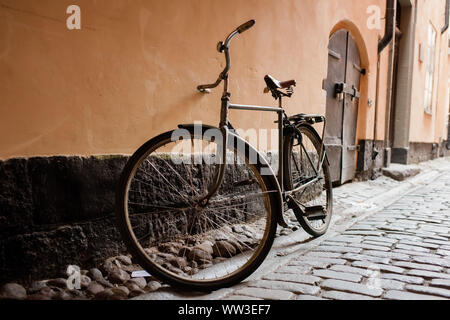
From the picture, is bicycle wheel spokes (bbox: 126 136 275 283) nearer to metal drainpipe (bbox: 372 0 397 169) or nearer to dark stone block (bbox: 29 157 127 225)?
dark stone block (bbox: 29 157 127 225)

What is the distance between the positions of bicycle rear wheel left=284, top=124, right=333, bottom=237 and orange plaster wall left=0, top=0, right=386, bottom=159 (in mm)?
672

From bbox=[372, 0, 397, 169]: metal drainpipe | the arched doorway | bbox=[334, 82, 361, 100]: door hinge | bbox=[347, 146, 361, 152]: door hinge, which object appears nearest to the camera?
the arched doorway

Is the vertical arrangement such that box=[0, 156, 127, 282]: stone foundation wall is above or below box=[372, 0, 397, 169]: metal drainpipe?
below

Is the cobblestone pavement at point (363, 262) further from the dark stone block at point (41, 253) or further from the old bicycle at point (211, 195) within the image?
the dark stone block at point (41, 253)

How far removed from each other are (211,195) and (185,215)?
83cm

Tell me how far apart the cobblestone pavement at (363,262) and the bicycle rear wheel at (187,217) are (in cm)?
18

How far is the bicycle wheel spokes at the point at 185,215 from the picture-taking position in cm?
227

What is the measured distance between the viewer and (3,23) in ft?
5.93

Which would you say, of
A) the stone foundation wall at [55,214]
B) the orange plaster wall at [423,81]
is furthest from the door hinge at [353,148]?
the stone foundation wall at [55,214]

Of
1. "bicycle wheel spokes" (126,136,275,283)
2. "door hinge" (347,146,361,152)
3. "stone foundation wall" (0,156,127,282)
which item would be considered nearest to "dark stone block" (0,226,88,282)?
"stone foundation wall" (0,156,127,282)

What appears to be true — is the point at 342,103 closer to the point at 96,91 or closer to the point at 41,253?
the point at 96,91

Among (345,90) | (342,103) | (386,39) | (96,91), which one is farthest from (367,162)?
(96,91)

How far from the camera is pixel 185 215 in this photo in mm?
2799

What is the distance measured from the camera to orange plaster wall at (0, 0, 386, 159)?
1894 millimetres
